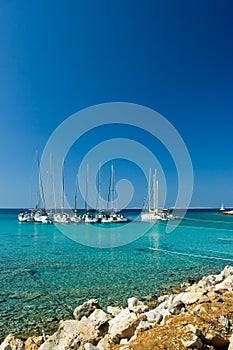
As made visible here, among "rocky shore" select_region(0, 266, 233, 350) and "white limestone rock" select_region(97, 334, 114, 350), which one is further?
"white limestone rock" select_region(97, 334, 114, 350)

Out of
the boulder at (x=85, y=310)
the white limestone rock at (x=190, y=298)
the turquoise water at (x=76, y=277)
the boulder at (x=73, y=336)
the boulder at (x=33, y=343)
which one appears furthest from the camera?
the turquoise water at (x=76, y=277)

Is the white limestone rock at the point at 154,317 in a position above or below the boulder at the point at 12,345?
above

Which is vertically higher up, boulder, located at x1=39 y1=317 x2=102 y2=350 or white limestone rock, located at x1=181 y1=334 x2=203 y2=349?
white limestone rock, located at x1=181 y1=334 x2=203 y2=349

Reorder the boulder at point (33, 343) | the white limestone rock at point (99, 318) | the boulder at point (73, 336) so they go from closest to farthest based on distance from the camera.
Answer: the boulder at point (73, 336), the boulder at point (33, 343), the white limestone rock at point (99, 318)

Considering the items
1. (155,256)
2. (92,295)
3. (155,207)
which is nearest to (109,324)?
(92,295)

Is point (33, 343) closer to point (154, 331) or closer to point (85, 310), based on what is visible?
point (85, 310)

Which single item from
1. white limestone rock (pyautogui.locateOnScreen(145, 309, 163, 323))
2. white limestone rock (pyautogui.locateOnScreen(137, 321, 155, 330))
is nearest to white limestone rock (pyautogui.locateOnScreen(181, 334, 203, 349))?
white limestone rock (pyautogui.locateOnScreen(137, 321, 155, 330))

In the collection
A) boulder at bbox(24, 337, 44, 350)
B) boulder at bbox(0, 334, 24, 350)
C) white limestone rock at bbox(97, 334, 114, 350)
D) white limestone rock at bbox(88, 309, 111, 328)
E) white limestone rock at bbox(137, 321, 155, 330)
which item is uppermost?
white limestone rock at bbox(137, 321, 155, 330)

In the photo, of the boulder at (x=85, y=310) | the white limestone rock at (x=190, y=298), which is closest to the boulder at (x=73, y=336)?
the boulder at (x=85, y=310)

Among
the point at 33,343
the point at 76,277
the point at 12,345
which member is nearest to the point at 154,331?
the point at 33,343

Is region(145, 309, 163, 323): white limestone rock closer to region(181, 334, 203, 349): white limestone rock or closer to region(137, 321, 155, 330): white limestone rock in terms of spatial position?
region(137, 321, 155, 330): white limestone rock

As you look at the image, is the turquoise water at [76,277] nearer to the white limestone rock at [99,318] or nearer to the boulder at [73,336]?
the white limestone rock at [99,318]

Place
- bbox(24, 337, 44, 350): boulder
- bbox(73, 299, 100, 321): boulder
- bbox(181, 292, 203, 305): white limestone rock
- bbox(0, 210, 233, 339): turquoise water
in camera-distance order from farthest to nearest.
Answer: bbox(0, 210, 233, 339): turquoise water → bbox(73, 299, 100, 321): boulder → bbox(181, 292, 203, 305): white limestone rock → bbox(24, 337, 44, 350): boulder

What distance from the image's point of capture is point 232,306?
5.59 metres
